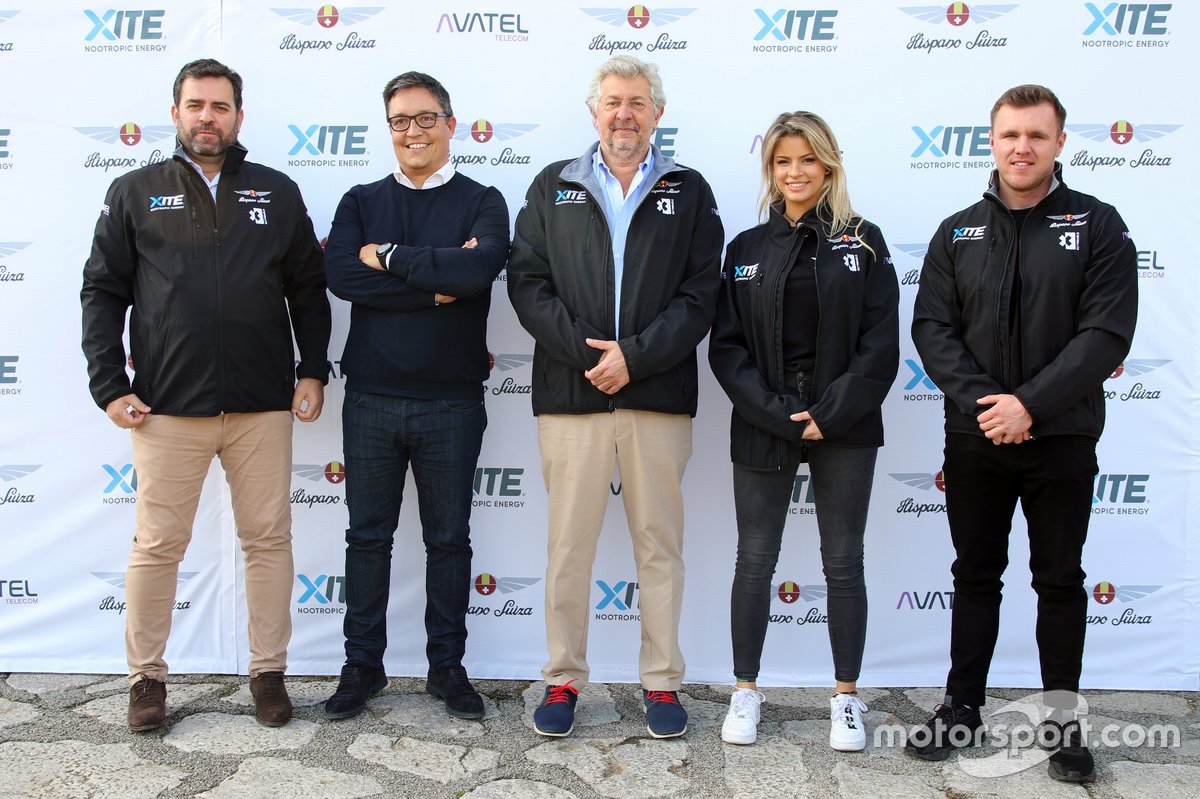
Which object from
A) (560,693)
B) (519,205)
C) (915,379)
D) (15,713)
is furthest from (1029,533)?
(15,713)

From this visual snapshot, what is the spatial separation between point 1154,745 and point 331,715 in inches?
105

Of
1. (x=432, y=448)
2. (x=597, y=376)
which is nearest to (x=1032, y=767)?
(x=597, y=376)

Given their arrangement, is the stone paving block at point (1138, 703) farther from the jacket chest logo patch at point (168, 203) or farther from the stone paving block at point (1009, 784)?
the jacket chest logo patch at point (168, 203)

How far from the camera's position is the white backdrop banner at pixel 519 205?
3486mm

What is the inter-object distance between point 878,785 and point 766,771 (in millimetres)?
317

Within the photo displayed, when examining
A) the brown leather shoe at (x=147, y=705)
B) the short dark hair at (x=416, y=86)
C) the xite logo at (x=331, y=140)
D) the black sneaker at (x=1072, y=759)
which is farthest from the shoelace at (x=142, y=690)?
the black sneaker at (x=1072, y=759)

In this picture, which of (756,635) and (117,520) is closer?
(756,635)

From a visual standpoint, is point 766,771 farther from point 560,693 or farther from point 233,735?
point 233,735

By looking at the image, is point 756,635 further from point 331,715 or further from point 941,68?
point 941,68

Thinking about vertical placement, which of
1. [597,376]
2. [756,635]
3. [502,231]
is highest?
[502,231]

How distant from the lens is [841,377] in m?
2.82

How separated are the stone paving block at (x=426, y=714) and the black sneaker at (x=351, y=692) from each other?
0.28 feet

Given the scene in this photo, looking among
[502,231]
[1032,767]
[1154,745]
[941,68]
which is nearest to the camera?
[1032,767]

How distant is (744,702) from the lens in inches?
117
